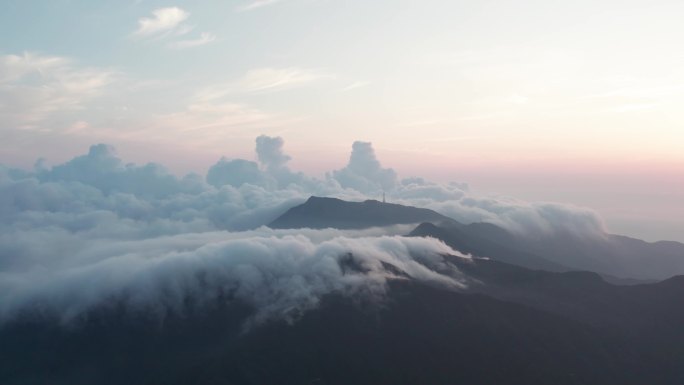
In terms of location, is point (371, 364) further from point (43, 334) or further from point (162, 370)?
point (43, 334)

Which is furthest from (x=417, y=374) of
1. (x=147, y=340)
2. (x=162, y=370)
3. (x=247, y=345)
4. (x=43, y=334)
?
(x=43, y=334)

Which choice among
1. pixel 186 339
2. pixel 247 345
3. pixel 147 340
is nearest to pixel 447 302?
pixel 247 345

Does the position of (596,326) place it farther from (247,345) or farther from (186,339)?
(186,339)

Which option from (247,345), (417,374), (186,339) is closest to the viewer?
(417,374)

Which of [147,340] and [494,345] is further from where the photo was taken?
[147,340]

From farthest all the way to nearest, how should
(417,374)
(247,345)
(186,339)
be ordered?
(186,339) < (247,345) < (417,374)

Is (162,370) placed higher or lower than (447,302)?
lower
